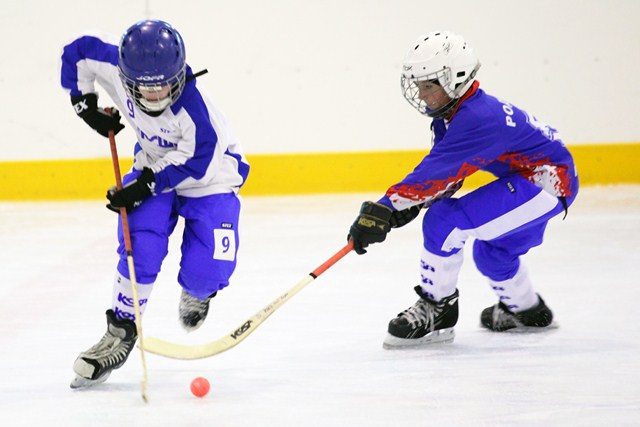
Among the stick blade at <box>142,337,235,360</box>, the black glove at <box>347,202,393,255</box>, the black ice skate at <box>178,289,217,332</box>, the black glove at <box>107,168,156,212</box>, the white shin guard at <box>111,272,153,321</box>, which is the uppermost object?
the black glove at <box>107,168,156,212</box>

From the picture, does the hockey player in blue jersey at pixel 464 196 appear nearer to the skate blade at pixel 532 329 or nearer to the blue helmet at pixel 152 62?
the skate blade at pixel 532 329

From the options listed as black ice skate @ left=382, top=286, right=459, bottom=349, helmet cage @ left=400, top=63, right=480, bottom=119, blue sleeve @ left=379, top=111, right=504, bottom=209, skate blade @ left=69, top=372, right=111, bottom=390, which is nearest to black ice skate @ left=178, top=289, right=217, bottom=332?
skate blade @ left=69, top=372, right=111, bottom=390

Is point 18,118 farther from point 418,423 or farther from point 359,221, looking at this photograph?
point 418,423

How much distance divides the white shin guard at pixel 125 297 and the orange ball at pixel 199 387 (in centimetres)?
32

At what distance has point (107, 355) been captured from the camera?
8.31 ft

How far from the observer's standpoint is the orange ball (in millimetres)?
2430

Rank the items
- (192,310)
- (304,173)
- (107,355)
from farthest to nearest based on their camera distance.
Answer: (304,173) → (192,310) → (107,355)

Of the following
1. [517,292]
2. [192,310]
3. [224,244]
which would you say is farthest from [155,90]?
[517,292]

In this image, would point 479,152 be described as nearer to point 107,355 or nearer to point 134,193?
point 134,193

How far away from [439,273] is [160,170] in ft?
3.23

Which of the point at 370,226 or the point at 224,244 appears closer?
the point at 370,226

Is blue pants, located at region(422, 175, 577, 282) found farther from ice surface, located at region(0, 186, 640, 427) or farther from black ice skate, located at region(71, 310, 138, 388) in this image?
black ice skate, located at region(71, 310, 138, 388)

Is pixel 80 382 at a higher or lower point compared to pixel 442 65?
lower

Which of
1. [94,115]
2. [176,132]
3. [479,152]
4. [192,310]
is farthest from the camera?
[192,310]
